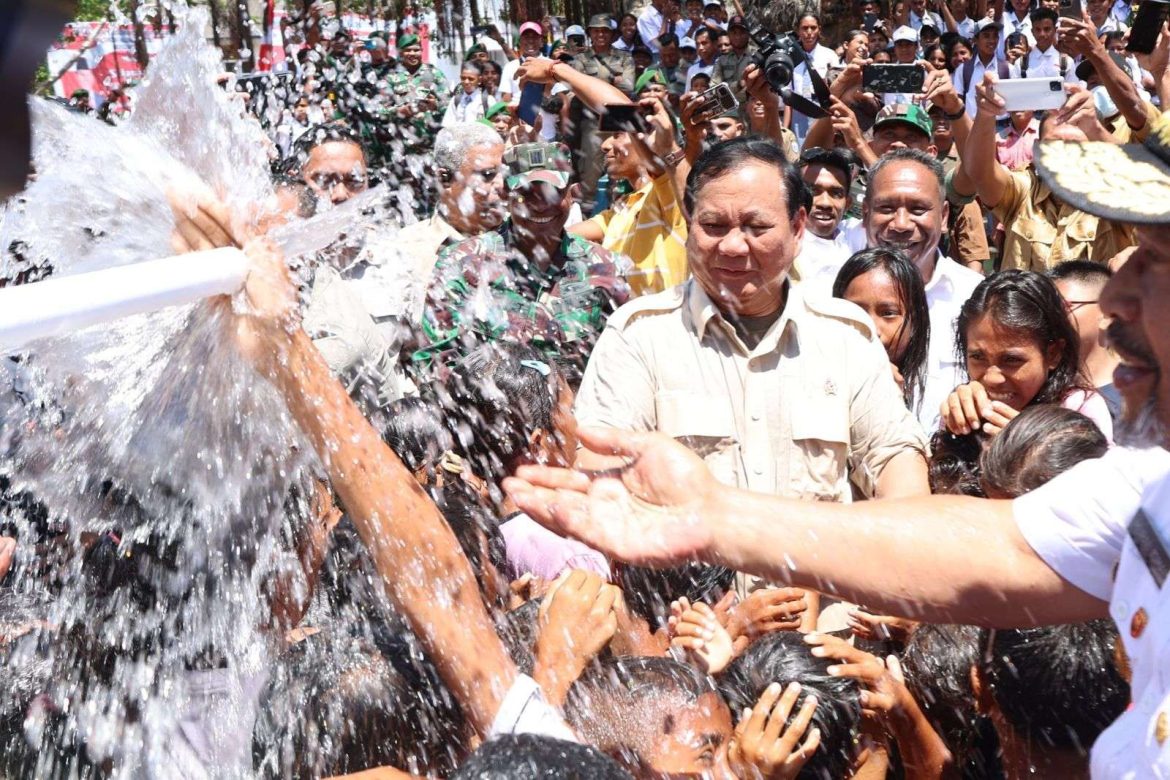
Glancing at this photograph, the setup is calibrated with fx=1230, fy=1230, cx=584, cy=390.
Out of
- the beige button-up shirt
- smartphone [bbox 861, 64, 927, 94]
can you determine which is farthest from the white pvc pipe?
smartphone [bbox 861, 64, 927, 94]

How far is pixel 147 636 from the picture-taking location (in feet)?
9.67

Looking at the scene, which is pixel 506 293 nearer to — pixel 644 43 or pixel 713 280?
pixel 713 280

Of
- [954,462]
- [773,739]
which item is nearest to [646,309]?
[954,462]

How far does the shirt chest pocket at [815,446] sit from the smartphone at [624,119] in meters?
2.59

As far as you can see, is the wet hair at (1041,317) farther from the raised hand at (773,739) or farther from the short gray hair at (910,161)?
the raised hand at (773,739)

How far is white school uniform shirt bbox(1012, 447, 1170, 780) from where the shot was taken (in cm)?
161

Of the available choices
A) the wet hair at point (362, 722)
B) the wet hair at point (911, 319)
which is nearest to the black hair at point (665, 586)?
the wet hair at point (362, 722)

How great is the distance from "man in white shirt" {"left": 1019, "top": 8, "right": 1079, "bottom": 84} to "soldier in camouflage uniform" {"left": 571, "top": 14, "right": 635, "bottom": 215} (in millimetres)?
3332

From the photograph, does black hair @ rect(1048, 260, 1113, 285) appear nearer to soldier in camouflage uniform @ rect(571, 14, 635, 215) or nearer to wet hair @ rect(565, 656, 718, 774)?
wet hair @ rect(565, 656, 718, 774)

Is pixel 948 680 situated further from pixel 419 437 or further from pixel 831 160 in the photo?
pixel 831 160

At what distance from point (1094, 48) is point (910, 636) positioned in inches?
172

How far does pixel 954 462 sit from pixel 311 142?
410cm

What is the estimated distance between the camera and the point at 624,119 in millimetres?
5773

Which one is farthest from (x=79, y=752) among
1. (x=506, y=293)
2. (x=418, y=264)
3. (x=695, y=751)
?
(x=418, y=264)
